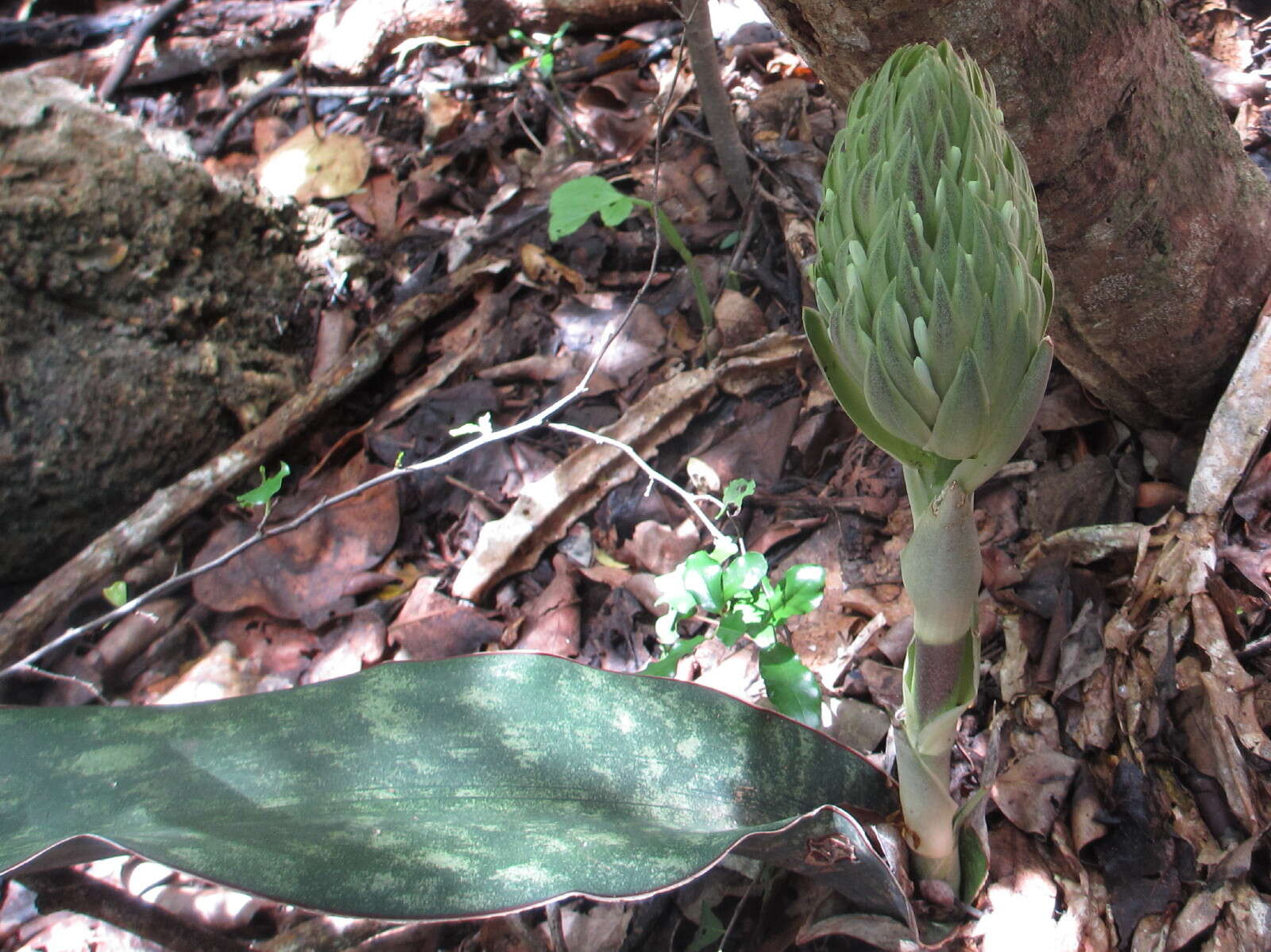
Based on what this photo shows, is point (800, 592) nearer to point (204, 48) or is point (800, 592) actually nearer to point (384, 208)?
point (384, 208)

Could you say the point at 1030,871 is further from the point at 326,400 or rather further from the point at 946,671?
the point at 326,400

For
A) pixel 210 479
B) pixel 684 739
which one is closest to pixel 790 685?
pixel 684 739

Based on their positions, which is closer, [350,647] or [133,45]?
[350,647]

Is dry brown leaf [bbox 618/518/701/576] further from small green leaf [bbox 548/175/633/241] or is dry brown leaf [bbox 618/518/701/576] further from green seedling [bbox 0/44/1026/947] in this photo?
small green leaf [bbox 548/175/633/241]

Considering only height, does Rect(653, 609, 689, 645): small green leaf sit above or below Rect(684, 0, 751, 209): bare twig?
below

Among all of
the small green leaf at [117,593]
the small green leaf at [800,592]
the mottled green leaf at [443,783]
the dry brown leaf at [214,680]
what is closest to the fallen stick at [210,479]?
the small green leaf at [117,593]

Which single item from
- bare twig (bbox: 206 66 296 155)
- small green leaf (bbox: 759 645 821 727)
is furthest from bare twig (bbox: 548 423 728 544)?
bare twig (bbox: 206 66 296 155)
